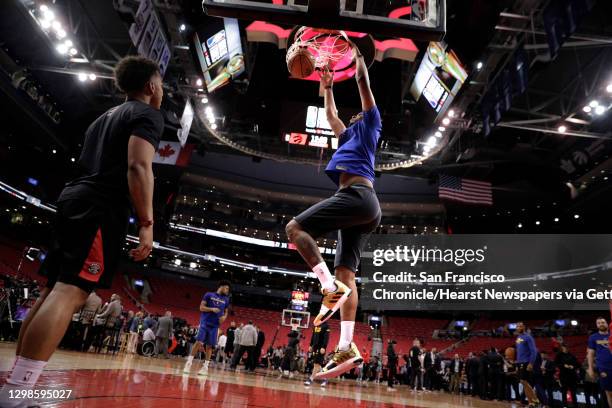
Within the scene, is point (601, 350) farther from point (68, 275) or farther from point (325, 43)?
point (68, 275)

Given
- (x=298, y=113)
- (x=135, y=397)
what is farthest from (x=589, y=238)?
(x=135, y=397)

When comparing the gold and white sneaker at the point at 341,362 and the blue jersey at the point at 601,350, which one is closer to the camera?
the gold and white sneaker at the point at 341,362

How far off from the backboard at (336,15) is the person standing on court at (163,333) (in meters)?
11.7

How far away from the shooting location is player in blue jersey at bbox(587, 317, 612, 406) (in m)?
6.58

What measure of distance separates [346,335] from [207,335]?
5313 millimetres

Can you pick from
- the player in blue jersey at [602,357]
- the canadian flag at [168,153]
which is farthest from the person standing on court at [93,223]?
the canadian flag at [168,153]

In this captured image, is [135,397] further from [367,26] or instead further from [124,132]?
[367,26]

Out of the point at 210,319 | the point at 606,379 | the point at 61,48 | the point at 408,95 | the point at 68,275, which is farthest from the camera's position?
the point at 408,95

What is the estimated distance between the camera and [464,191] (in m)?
16.9

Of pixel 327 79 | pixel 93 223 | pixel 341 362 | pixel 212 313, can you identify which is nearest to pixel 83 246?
pixel 93 223

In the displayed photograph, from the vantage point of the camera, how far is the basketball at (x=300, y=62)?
11.3 ft

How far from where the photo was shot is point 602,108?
12.5 metres

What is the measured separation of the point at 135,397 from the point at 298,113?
10487 mm

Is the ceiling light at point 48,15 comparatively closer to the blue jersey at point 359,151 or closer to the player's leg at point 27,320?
the blue jersey at point 359,151
